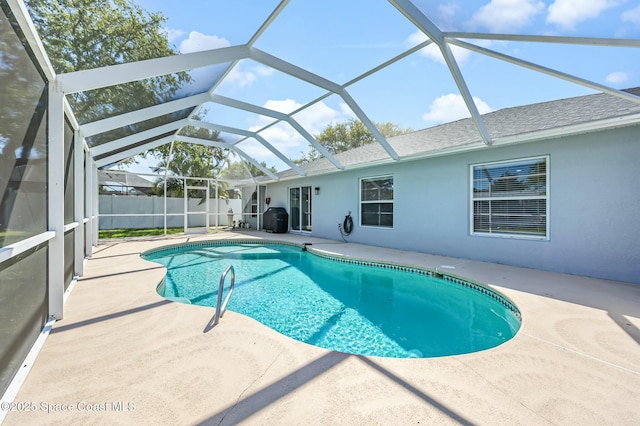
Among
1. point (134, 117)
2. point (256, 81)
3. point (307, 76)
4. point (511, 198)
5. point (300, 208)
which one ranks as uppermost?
point (256, 81)

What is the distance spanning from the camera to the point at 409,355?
10.5ft

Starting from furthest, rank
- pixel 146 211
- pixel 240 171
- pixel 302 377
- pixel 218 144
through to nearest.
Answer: pixel 146 211 → pixel 240 171 → pixel 218 144 → pixel 302 377

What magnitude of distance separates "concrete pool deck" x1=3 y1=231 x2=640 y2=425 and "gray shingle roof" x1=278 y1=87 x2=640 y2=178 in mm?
3532

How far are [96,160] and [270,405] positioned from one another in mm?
9965

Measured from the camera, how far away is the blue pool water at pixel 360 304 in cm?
348

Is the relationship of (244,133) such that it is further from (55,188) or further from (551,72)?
(551,72)

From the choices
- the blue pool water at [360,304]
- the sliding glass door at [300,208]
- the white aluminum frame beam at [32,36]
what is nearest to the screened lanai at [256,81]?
the white aluminum frame beam at [32,36]

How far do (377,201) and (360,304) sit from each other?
201 inches

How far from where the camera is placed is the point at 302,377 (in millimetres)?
2053

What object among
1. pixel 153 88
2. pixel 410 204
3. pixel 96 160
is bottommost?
pixel 410 204

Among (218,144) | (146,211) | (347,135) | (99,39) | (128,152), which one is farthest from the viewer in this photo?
(347,135)

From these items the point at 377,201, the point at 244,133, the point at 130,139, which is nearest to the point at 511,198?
the point at 377,201

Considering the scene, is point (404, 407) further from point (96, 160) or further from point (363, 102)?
point (96, 160)

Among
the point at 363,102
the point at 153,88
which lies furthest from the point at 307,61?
the point at 153,88
